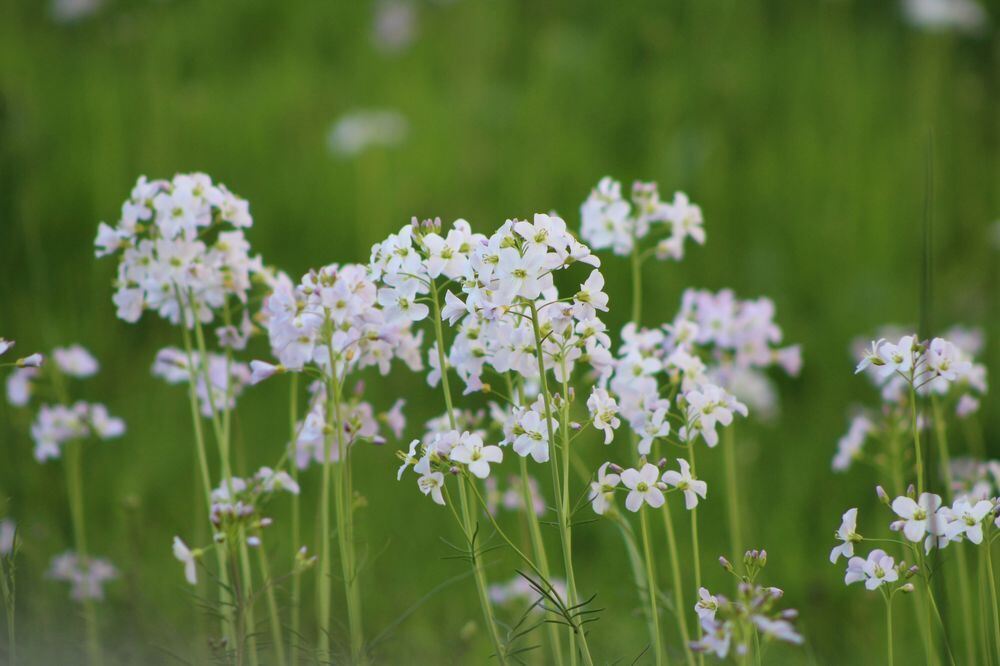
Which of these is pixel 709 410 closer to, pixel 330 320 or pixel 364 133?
pixel 330 320

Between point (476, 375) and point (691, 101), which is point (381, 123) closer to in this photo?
point (691, 101)

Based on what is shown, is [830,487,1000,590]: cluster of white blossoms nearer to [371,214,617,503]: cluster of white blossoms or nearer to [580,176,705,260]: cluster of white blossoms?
[371,214,617,503]: cluster of white blossoms

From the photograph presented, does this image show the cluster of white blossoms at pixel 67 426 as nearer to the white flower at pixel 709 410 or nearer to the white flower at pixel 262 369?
the white flower at pixel 262 369

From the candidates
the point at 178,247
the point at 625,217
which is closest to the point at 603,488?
the point at 625,217

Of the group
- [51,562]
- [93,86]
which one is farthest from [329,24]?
[51,562]

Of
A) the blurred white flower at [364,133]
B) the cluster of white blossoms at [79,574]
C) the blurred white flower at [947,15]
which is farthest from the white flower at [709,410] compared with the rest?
the blurred white flower at [947,15]
